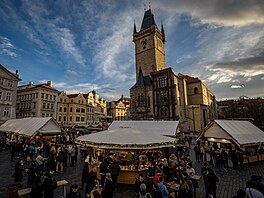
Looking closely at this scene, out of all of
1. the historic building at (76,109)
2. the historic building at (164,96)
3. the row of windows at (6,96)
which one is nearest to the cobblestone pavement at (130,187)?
the row of windows at (6,96)

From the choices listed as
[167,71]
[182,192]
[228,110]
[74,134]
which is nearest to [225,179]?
[182,192]

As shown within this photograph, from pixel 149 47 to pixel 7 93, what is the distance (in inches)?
1600

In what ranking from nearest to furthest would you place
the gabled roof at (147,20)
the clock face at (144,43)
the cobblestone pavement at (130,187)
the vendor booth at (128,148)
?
the cobblestone pavement at (130,187)
the vendor booth at (128,148)
the clock face at (144,43)
the gabled roof at (147,20)

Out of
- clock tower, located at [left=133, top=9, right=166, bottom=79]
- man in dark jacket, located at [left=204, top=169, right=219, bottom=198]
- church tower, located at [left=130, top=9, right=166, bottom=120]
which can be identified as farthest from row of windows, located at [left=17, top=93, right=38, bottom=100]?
man in dark jacket, located at [left=204, top=169, right=219, bottom=198]

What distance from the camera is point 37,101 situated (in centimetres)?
3919

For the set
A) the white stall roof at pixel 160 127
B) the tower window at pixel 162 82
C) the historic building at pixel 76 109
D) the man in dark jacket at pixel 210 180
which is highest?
the tower window at pixel 162 82

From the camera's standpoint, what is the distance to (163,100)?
132 ft

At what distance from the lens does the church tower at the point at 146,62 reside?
43.0m

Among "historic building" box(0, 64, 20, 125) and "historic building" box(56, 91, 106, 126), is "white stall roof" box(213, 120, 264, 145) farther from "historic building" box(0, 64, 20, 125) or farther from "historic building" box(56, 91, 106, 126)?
"historic building" box(56, 91, 106, 126)

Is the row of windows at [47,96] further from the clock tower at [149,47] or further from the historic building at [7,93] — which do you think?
the clock tower at [149,47]

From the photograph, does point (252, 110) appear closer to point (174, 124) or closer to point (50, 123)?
point (174, 124)

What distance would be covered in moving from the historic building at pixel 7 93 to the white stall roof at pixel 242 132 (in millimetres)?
38896

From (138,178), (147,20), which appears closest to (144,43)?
(147,20)

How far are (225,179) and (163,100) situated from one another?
30.2 metres
